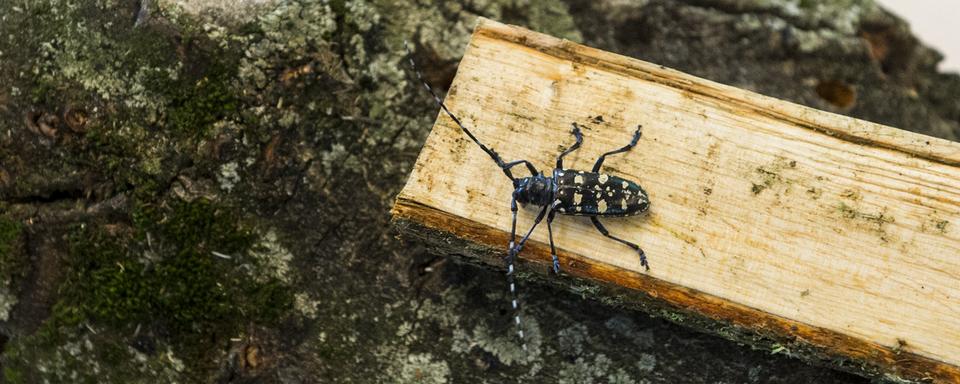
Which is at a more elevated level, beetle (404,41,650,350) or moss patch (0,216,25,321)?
beetle (404,41,650,350)

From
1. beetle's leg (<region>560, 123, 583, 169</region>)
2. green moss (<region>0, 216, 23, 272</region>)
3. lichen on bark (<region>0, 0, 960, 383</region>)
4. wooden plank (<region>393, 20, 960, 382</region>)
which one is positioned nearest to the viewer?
wooden plank (<region>393, 20, 960, 382</region>)

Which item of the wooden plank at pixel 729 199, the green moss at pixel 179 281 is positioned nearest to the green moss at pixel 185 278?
the green moss at pixel 179 281

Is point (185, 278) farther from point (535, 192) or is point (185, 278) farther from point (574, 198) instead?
point (574, 198)

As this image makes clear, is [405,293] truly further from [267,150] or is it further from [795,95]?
[795,95]

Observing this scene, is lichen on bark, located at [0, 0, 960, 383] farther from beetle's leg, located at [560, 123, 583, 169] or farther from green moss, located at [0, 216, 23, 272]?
beetle's leg, located at [560, 123, 583, 169]

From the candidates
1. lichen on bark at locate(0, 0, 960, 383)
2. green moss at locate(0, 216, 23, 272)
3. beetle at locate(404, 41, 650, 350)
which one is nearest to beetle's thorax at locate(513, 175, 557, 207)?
beetle at locate(404, 41, 650, 350)

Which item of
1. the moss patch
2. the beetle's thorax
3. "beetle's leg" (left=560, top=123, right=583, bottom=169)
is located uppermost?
"beetle's leg" (left=560, top=123, right=583, bottom=169)

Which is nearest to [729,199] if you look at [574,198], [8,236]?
[574,198]

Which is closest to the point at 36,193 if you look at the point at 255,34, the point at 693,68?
the point at 255,34
